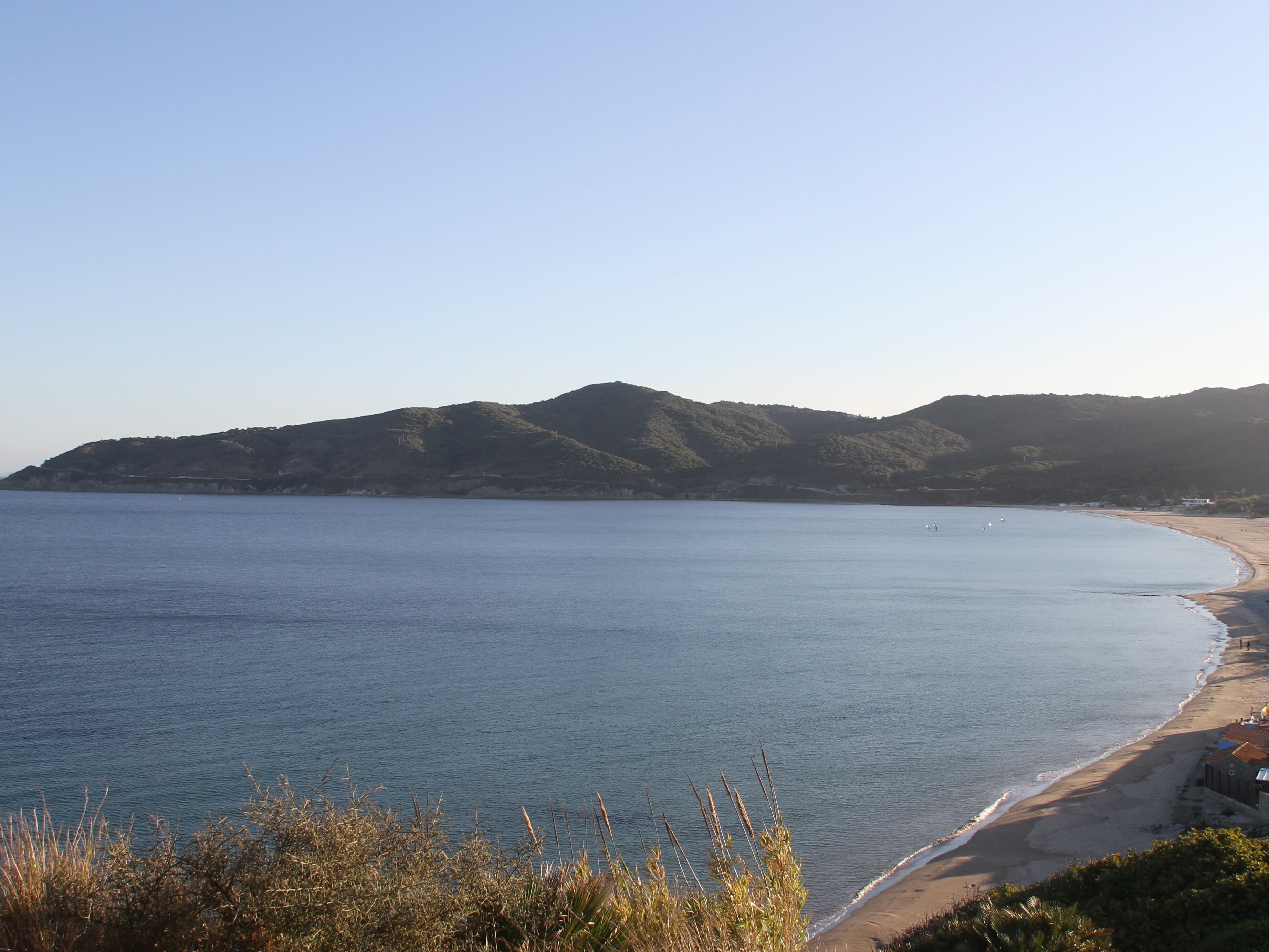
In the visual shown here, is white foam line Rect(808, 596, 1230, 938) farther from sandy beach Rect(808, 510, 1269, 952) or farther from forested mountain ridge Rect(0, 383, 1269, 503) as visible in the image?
forested mountain ridge Rect(0, 383, 1269, 503)

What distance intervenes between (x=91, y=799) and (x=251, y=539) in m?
70.6

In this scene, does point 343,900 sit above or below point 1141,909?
above

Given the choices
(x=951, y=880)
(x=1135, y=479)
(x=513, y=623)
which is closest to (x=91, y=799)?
(x=951, y=880)

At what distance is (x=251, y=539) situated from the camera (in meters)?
81.8

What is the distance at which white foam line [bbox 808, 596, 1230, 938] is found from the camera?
12.8 meters

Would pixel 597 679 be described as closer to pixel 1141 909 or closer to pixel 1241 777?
pixel 1241 777

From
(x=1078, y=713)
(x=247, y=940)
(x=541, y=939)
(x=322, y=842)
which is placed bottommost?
(x=1078, y=713)

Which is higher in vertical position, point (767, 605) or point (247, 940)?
→ point (247, 940)

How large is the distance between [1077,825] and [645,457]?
172 m

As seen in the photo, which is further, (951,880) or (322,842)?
(951,880)

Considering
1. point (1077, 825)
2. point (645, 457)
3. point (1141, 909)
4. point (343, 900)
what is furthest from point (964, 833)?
point (645, 457)

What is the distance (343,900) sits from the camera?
18.1ft

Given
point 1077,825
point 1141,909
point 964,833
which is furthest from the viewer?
point 964,833

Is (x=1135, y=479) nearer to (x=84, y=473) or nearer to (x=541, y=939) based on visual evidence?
A: (x=541, y=939)
